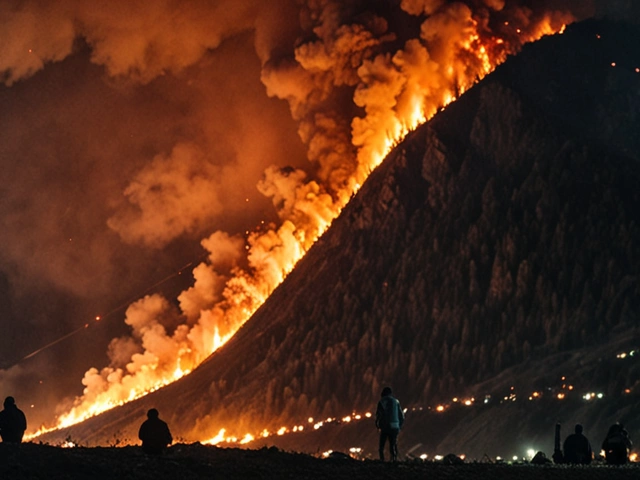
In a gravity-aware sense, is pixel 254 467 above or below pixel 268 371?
below

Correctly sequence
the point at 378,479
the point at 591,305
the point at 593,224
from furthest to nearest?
the point at 593,224
the point at 591,305
the point at 378,479

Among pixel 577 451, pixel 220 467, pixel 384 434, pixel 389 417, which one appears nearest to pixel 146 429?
pixel 220 467

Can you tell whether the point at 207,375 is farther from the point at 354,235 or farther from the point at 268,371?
the point at 354,235

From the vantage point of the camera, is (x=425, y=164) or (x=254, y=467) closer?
(x=254, y=467)

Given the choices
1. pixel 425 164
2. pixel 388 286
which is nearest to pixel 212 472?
pixel 388 286

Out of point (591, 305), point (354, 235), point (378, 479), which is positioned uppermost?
point (354, 235)

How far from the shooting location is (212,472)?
23.1m

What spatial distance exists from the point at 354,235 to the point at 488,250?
20.8 metres

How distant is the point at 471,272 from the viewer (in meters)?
91.1

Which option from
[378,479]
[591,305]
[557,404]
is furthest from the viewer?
[591,305]

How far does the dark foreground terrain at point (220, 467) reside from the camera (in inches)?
846

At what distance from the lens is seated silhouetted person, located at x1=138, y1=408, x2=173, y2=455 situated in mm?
26312

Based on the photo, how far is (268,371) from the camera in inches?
3979

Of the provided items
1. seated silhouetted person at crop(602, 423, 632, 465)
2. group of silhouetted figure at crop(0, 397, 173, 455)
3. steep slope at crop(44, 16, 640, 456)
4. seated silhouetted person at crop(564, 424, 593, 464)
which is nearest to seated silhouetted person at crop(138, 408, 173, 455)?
group of silhouetted figure at crop(0, 397, 173, 455)
